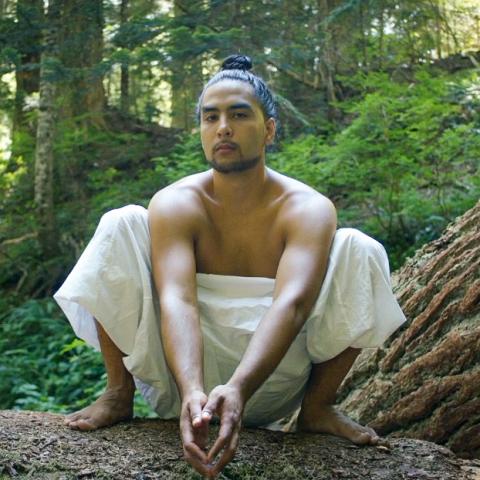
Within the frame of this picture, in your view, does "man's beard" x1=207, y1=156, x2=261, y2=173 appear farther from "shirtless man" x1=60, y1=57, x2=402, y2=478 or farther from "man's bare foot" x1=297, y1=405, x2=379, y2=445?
"man's bare foot" x1=297, y1=405, x2=379, y2=445

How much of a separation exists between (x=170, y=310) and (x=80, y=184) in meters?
7.35

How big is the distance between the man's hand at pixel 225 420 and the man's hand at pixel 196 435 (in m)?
0.01

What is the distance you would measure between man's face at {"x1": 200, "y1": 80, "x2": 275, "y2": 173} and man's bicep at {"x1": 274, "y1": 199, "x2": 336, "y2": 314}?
0.32 metres

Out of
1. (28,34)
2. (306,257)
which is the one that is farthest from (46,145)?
(306,257)

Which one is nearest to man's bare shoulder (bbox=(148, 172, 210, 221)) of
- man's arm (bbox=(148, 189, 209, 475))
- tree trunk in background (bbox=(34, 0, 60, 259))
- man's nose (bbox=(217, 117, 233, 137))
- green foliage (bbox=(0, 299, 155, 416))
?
man's arm (bbox=(148, 189, 209, 475))

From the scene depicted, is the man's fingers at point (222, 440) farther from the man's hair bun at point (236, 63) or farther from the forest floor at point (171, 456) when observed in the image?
the man's hair bun at point (236, 63)

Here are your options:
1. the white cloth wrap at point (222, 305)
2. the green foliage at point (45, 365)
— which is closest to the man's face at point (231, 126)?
→ the white cloth wrap at point (222, 305)

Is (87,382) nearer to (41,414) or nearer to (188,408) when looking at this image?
(41,414)

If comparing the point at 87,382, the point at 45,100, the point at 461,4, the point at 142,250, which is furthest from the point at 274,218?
the point at 461,4

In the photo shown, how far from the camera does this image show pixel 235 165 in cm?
275

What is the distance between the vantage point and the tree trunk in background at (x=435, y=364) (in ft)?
9.71

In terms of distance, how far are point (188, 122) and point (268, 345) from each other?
841 cm

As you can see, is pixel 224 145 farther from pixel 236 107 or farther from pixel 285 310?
pixel 285 310

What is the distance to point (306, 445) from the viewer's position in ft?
8.32
